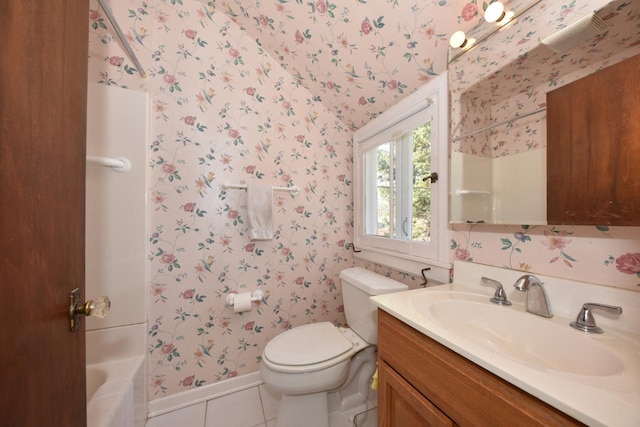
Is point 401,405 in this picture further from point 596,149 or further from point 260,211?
point 260,211

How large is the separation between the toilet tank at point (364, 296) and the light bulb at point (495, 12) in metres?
1.15

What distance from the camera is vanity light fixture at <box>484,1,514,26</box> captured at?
78 centimetres

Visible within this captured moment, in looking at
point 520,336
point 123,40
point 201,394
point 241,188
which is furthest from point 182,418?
point 123,40

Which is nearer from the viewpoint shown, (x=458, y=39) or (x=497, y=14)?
(x=497, y=14)

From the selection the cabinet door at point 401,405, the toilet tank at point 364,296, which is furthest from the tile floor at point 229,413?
the cabinet door at point 401,405

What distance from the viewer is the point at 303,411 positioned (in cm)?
109

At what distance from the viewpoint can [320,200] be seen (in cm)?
166

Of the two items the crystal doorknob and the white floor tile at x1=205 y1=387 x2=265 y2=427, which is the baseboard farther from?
the crystal doorknob

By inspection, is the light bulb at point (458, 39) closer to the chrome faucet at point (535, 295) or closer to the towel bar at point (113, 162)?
the chrome faucet at point (535, 295)

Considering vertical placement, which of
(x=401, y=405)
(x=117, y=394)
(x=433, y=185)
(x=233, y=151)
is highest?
(x=233, y=151)

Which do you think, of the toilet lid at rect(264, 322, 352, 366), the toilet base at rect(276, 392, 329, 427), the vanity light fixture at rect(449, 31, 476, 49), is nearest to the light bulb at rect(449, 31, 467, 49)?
the vanity light fixture at rect(449, 31, 476, 49)

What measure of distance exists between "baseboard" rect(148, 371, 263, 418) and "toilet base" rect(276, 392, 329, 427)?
419mm

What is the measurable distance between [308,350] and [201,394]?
79 centimetres

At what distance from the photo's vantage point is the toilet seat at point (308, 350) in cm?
103
